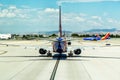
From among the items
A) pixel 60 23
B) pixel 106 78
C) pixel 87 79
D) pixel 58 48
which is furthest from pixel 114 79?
pixel 60 23

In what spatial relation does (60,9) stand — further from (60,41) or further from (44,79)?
(44,79)

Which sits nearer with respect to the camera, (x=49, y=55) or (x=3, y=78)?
(x=3, y=78)

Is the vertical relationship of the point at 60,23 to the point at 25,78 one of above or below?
above

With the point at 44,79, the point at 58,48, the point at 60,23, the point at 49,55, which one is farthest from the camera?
the point at 60,23

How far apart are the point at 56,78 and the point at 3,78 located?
426 centimetres

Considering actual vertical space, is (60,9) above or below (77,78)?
above

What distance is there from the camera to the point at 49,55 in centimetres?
4516

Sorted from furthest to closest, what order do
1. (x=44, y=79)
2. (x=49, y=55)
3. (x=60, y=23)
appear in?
(x=60, y=23) → (x=49, y=55) → (x=44, y=79)

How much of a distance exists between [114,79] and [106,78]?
726 millimetres

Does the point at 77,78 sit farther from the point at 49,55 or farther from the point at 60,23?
the point at 60,23

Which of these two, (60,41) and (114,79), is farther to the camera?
(60,41)

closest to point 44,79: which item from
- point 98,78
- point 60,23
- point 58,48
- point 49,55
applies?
point 98,78

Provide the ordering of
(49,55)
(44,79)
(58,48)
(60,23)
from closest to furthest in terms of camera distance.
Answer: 1. (44,79)
2. (58,48)
3. (49,55)
4. (60,23)

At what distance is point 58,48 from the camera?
3947 cm
